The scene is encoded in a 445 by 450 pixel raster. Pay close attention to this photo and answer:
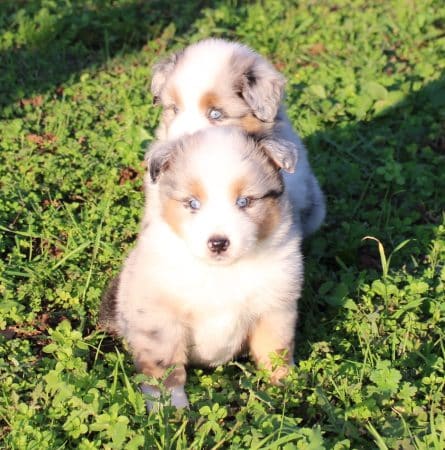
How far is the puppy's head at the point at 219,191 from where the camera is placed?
11.0 feet

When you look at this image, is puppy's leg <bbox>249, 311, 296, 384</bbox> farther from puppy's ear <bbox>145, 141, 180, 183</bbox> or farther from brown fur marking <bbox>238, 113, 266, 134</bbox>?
brown fur marking <bbox>238, 113, 266, 134</bbox>

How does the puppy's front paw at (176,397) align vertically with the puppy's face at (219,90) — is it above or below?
below

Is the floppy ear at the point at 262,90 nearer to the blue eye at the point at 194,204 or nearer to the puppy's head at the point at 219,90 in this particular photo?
the puppy's head at the point at 219,90

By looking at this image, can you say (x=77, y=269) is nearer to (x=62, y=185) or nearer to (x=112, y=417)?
(x=62, y=185)

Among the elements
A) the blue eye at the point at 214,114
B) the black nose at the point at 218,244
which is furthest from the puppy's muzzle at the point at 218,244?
the blue eye at the point at 214,114

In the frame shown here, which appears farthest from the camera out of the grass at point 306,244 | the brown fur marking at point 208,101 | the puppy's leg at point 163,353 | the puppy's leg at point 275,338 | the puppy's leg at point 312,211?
the puppy's leg at point 312,211

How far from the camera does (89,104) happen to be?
21.0 ft

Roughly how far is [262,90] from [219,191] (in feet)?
4.47

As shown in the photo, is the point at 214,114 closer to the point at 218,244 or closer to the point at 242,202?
the point at 242,202

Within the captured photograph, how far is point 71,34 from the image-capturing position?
728 cm

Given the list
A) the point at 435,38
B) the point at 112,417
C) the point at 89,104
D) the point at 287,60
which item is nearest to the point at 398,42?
the point at 435,38

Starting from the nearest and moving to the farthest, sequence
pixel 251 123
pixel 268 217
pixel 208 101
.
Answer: pixel 268 217
pixel 208 101
pixel 251 123

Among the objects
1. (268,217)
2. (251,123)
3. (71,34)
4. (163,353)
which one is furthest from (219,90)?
(71,34)

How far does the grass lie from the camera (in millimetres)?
3486
